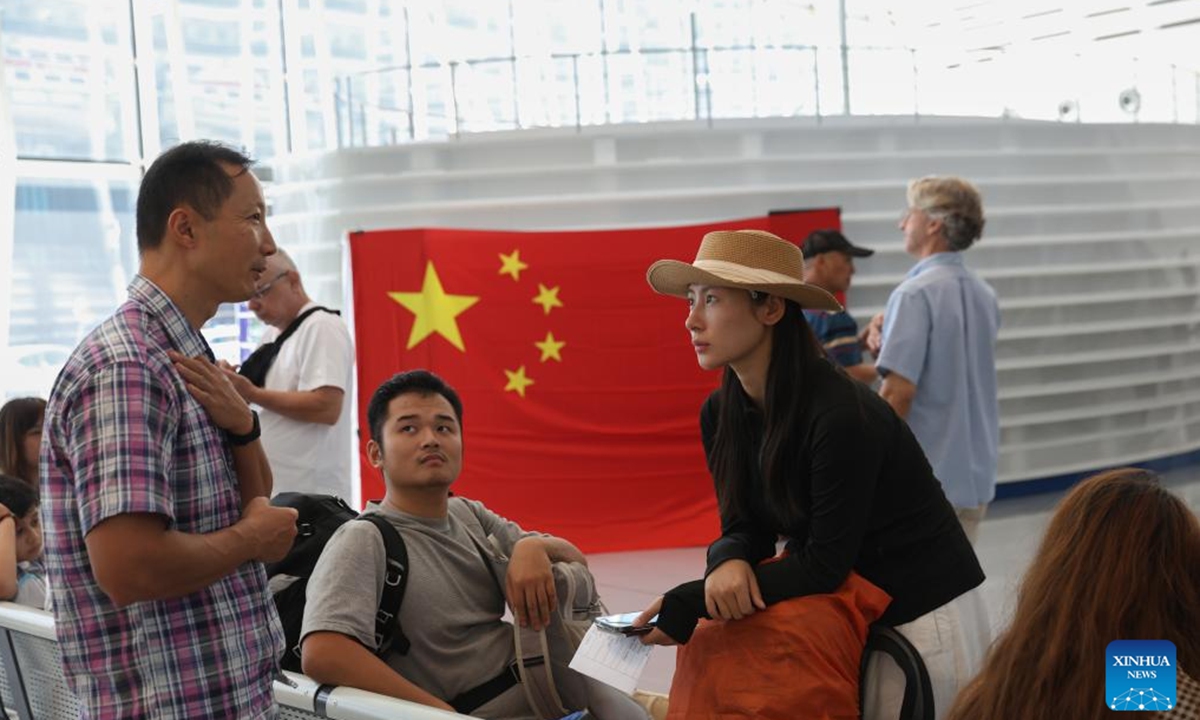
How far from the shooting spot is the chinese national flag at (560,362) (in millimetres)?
6871

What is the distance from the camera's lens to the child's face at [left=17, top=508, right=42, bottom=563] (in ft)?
11.3

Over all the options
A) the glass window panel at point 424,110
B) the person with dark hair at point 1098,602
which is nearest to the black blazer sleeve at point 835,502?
the person with dark hair at point 1098,602

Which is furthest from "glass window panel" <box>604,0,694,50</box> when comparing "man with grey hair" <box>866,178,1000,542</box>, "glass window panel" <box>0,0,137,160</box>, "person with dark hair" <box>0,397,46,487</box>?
"person with dark hair" <box>0,397,46,487</box>

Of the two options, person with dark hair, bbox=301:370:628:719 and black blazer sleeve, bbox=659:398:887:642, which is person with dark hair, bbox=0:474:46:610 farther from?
black blazer sleeve, bbox=659:398:887:642

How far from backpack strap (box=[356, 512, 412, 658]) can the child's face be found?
144 centimetres

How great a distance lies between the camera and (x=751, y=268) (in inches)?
88.7

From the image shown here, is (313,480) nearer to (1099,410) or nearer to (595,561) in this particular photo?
(595,561)

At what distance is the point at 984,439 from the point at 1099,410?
448 centimetres

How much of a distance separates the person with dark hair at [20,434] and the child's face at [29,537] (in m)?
0.28

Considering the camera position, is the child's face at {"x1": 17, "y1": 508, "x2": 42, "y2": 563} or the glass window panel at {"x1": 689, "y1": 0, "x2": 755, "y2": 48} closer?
the child's face at {"x1": 17, "y1": 508, "x2": 42, "y2": 563}

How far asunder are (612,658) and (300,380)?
6.95 feet

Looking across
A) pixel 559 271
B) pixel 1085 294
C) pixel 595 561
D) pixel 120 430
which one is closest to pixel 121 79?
pixel 559 271

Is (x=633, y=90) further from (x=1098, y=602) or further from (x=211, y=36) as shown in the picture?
(x=1098, y=602)

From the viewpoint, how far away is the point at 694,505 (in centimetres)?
701
